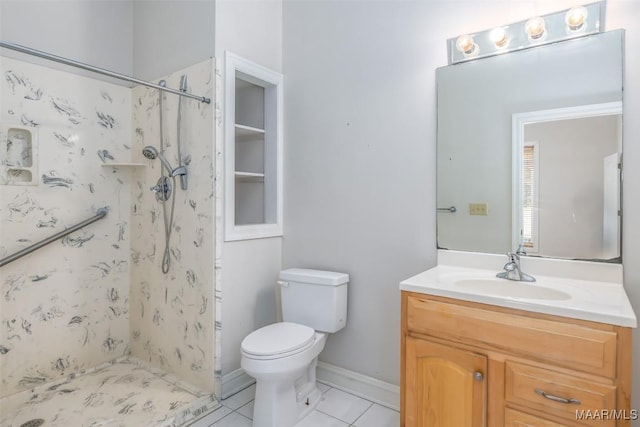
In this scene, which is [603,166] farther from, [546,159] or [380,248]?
[380,248]

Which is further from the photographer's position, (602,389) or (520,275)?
(520,275)

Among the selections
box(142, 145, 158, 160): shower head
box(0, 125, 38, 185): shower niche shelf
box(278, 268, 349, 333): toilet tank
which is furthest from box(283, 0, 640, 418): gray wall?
A: box(0, 125, 38, 185): shower niche shelf

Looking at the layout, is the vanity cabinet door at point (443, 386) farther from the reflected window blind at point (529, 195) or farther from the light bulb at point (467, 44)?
the light bulb at point (467, 44)

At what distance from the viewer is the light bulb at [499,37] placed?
65.9 inches

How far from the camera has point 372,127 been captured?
2.09m

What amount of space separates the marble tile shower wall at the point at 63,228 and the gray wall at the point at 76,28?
17 centimetres

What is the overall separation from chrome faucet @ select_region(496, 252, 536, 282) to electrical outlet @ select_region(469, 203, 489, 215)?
0.85 ft

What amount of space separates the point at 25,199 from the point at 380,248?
7.09 ft

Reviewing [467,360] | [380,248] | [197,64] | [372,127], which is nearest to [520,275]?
[467,360]

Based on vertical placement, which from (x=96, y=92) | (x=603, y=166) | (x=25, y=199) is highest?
(x=96, y=92)

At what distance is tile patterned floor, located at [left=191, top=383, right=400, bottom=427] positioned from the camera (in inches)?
73.9

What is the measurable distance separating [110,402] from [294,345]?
3.88ft

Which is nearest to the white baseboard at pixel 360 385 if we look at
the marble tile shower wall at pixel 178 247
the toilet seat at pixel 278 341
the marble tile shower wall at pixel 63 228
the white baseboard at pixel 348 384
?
the white baseboard at pixel 348 384

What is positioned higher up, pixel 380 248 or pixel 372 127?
pixel 372 127
